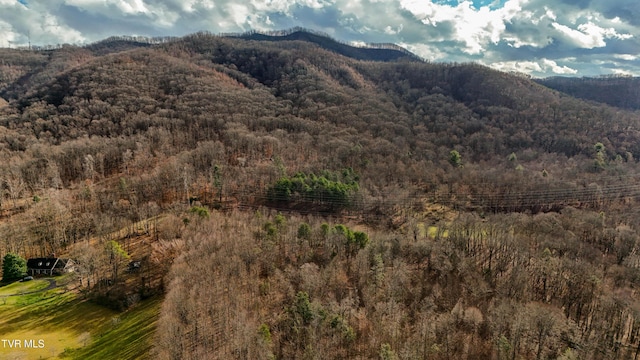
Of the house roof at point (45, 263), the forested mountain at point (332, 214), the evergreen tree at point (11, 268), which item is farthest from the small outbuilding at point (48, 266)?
the forested mountain at point (332, 214)

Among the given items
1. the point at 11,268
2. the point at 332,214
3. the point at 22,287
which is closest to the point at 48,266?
the point at 11,268

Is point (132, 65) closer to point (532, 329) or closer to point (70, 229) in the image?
point (70, 229)

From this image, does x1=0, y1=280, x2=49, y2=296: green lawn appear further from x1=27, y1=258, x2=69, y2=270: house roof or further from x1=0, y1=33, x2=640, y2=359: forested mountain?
x1=0, y1=33, x2=640, y2=359: forested mountain

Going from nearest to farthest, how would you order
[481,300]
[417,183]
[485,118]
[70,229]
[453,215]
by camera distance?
[481,300]
[70,229]
[453,215]
[417,183]
[485,118]

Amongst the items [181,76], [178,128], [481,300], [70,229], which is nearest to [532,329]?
[481,300]

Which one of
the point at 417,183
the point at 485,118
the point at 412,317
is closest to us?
the point at 412,317

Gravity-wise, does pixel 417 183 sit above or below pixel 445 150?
below

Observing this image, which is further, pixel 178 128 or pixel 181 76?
pixel 181 76

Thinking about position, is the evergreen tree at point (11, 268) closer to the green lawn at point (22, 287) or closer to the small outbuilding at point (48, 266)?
the green lawn at point (22, 287)
